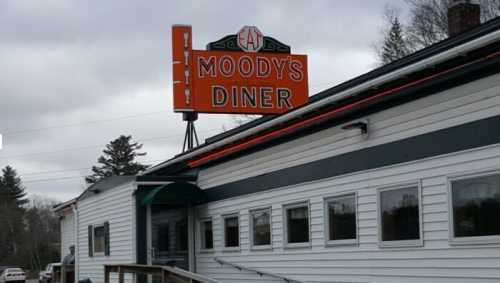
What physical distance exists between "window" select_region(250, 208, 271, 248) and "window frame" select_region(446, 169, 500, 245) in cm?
585

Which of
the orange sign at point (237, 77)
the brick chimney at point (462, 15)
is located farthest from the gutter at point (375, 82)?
the orange sign at point (237, 77)

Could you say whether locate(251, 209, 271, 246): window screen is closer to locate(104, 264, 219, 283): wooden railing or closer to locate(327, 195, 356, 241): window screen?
locate(327, 195, 356, 241): window screen

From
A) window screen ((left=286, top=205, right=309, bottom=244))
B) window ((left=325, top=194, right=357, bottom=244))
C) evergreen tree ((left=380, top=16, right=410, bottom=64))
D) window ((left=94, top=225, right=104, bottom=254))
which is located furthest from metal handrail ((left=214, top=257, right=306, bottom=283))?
evergreen tree ((left=380, top=16, right=410, bottom=64))

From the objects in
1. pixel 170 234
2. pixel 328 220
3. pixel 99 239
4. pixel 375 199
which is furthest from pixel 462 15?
pixel 99 239

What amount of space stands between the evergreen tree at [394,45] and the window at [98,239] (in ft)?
73.9

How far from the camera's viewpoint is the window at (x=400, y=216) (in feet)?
38.3

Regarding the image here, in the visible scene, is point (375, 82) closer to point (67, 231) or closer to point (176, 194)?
point (176, 194)

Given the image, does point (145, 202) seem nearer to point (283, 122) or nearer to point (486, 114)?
point (283, 122)

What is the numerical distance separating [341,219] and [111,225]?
9.88 m

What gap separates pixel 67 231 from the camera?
3512 centimetres

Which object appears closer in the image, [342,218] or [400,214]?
[400,214]

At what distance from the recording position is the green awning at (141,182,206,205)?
758 inches

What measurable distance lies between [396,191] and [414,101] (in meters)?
1.40

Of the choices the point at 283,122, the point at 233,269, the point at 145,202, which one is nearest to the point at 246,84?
the point at 145,202
